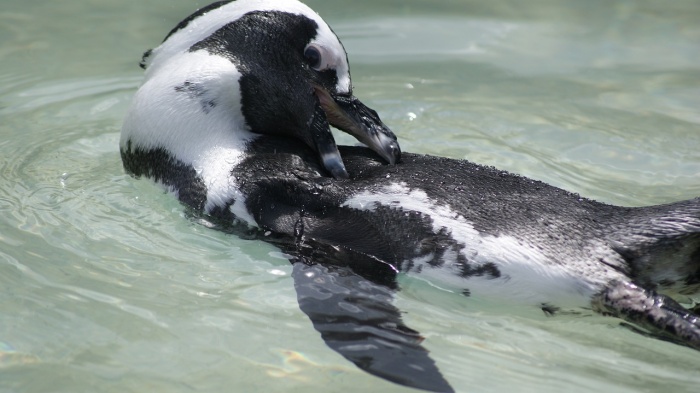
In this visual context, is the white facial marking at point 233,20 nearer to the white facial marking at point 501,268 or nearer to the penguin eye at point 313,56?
the penguin eye at point 313,56

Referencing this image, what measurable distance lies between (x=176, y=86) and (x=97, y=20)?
2257mm

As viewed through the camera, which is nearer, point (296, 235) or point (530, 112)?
point (296, 235)

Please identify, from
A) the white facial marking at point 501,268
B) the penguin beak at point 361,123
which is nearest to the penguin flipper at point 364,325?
the white facial marking at point 501,268

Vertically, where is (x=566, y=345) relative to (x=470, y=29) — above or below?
below

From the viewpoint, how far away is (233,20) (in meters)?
2.98

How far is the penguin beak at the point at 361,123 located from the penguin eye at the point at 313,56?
0.22 feet

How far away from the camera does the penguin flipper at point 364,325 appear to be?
6.97 feet

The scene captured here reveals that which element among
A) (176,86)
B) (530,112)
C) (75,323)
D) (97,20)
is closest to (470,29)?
(530,112)

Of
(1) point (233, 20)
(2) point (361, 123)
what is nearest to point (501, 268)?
(2) point (361, 123)

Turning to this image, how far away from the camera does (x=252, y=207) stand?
2625mm

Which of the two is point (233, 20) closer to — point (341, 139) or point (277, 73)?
point (277, 73)

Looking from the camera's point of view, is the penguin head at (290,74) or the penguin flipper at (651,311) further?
the penguin head at (290,74)

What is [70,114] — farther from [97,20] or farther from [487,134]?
[487,134]

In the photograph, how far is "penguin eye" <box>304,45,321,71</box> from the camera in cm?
290
